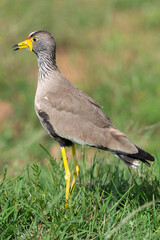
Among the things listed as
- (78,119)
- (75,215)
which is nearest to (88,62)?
(78,119)

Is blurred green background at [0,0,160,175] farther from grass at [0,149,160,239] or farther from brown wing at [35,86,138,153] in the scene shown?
grass at [0,149,160,239]

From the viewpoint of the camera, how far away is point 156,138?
6.62 meters

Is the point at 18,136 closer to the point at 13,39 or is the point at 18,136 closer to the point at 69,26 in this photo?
the point at 13,39

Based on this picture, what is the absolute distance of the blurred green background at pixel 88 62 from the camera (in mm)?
6828

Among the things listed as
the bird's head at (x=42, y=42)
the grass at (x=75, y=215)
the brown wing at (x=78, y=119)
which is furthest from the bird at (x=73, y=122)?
the bird's head at (x=42, y=42)

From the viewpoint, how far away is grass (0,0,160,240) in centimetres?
309

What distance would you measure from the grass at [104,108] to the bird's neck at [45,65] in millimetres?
811

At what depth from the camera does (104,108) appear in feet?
23.1

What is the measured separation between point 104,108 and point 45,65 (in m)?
3.16

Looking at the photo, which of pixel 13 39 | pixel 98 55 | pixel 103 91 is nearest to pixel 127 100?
pixel 103 91

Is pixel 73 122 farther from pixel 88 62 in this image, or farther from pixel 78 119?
pixel 88 62

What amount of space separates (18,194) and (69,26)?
6692 millimetres

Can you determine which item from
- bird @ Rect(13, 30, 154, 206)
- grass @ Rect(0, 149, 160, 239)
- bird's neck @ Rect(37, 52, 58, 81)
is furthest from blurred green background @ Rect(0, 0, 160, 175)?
grass @ Rect(0, 149, 160, 239)

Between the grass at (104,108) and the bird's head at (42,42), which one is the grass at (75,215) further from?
the bird's head at (42,42)
